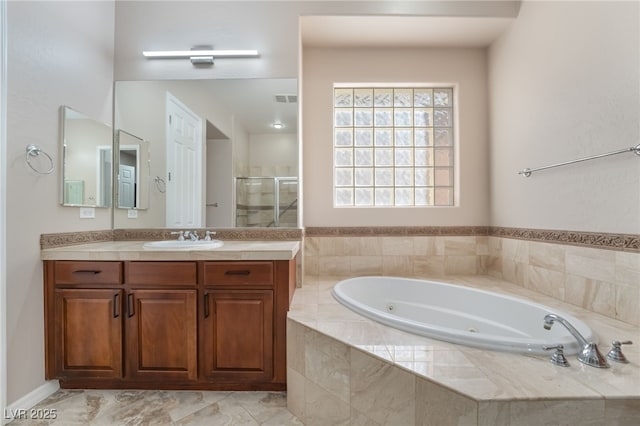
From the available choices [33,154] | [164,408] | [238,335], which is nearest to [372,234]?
[238,335]

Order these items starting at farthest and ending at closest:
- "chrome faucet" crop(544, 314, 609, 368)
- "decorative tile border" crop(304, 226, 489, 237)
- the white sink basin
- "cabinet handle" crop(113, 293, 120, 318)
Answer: "decorative tile border" crop(304, 226, 489, 237) < the white sink basin < "cabinet handle" crop(113, 293, 120, 318) < "chrome faucet" crop(544, 314, 609, 368)

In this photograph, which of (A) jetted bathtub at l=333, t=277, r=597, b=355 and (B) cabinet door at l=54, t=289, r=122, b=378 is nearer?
(A) jetted bathtub at l=333, t=277, r=597, b=355

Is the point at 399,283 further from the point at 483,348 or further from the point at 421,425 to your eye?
the point at 421,425

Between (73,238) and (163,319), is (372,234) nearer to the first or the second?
(163,319)

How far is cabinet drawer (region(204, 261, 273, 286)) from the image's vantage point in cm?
169

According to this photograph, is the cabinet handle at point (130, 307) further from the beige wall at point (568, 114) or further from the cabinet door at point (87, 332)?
the beige wall at point (568, 114)

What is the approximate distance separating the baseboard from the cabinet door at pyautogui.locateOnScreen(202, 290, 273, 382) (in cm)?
89

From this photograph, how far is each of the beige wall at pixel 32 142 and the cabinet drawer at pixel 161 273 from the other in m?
0.51

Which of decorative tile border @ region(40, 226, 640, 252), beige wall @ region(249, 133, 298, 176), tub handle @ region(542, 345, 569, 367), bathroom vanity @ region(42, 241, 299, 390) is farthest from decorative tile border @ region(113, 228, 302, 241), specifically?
tub handle @ region(542, 345, 569, 367)

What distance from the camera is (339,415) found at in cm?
130

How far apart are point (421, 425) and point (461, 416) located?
0.17 m

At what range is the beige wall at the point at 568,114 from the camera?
4.92 ft

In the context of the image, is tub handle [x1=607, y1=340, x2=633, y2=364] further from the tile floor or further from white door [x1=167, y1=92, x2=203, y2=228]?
white door [x1=167, y1=92, x2=203, y2=228]

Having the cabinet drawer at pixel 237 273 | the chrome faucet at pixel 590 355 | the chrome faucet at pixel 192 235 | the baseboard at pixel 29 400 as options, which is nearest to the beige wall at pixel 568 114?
the chrome faucet at pixel 590 355
